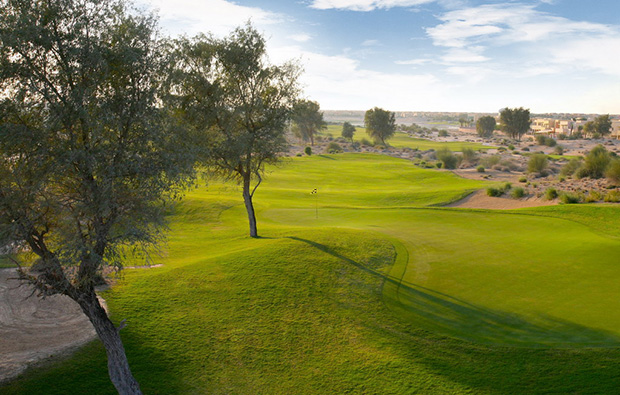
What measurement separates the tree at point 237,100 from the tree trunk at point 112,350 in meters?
11.5

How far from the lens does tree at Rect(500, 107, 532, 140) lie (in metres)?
130

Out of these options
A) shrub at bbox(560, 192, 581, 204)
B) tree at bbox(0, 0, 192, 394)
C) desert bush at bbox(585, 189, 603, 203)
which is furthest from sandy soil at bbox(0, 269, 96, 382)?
desert bush at bbox(585, 189, 603, 203)

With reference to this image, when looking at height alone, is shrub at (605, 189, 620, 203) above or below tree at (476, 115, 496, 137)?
below

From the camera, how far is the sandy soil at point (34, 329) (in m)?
11.6

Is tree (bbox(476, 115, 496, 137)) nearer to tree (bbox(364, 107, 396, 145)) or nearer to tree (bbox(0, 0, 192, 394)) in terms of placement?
tree (bbox(364, 107, 396, 145))

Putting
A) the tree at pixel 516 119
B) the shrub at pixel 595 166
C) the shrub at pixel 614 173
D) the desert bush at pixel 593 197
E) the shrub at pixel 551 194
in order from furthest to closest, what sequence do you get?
the tree at pixel 516 119 → the shrub at pixel 595 166 → the shrub at pixel 614 173 → the shrub at pixel 551 194 → the desert bush at pixel 593 197

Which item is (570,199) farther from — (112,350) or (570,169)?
(112,350)

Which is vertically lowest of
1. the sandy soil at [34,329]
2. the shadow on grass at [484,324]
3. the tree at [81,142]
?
the shadow on grass at [484,324]

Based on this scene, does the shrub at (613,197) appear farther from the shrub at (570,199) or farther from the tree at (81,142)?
the tree at (81,142)

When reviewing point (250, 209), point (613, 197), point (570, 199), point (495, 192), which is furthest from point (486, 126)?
point (250, 209)

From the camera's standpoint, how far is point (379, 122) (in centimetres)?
11569

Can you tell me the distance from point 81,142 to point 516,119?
146 m

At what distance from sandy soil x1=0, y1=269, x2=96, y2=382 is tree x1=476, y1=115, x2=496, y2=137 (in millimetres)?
173947

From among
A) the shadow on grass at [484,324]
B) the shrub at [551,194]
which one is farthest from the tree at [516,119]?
the shadow on grass at [484,324]
